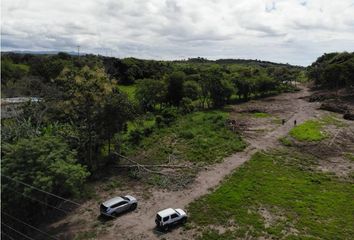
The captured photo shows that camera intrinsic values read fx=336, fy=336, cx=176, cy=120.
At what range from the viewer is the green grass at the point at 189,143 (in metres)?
33.2

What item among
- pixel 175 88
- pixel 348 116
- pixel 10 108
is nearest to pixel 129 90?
pixel 175 88

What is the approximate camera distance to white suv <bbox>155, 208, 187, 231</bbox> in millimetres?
20728

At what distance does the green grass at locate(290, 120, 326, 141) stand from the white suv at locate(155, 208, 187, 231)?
22068 millimetres

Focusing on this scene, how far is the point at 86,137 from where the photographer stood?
30.3 meters

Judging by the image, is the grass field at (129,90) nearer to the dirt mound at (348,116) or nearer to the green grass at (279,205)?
the dirt mound at (348,116)

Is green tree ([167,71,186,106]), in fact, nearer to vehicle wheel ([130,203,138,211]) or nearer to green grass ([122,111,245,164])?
green grass ([122,111,245,164])

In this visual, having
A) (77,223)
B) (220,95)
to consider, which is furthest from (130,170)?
(220,95)

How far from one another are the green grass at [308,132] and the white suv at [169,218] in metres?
22.1

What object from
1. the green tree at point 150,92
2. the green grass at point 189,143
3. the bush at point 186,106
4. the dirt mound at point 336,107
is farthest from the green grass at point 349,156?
the green tree at point 150,92

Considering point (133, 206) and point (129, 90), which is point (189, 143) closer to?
point (133, 206)

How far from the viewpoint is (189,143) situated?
37.0 m

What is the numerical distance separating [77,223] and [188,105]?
1342 inches

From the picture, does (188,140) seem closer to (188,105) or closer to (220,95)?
(188,105)

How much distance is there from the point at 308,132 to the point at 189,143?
14863mm
